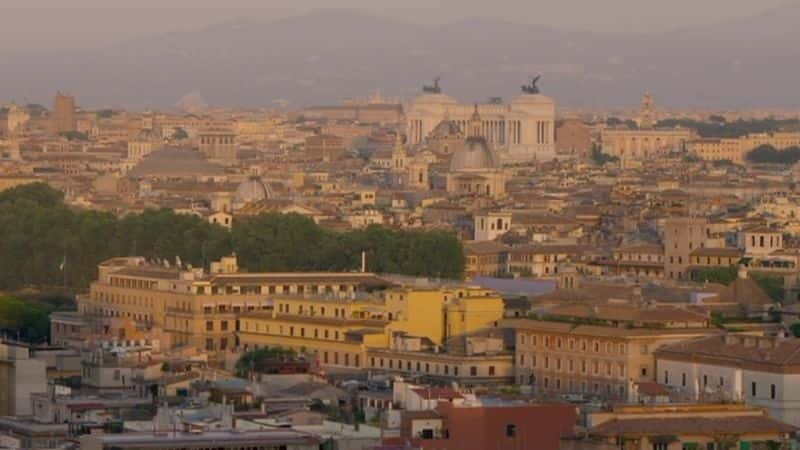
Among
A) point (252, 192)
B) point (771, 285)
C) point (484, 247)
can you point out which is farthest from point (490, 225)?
point (771, 285)

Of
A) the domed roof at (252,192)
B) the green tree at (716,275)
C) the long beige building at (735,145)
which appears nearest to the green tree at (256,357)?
the green tree at (716,275)

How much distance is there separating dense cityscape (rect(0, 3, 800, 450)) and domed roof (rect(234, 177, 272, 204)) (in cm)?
16

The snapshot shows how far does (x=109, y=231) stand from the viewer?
78000mm

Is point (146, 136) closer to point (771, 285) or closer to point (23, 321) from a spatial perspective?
point (771, 285)

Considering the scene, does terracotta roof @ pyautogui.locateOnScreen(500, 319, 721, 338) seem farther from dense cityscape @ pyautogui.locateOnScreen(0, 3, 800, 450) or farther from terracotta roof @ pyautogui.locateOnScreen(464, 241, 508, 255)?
terracotta roof @ pyautogui.locateOnScreen(464, 241, 508, 255)

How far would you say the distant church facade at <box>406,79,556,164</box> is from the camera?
169375mm

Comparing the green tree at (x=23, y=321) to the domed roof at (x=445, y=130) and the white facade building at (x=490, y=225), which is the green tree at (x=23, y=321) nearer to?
the white facade building at (x=490, y=225)

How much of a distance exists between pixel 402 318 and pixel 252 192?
4385 centimetres

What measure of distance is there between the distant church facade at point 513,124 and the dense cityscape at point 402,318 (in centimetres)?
5009

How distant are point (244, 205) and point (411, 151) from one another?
200ft

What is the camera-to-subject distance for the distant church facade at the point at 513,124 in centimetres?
16938

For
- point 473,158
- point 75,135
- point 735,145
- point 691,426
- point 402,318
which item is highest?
point 473,158

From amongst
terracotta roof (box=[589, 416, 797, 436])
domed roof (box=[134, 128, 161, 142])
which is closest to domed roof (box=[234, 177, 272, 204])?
terracotta roof (box=[589, 416, 797, 436])

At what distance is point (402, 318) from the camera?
181 ft
